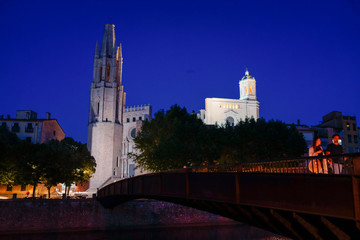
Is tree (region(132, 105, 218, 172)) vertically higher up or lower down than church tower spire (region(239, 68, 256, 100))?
lower down

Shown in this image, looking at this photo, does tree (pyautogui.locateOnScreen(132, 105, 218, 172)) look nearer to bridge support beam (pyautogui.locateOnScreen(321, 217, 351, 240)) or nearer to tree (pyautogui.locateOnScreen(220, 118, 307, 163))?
tree (pyautogui.locateOnScreen(220, 118, 307, 163))

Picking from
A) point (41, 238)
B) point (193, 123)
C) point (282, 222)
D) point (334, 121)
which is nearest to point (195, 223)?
point (193, 123)

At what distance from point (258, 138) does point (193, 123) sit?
8442 millimetres

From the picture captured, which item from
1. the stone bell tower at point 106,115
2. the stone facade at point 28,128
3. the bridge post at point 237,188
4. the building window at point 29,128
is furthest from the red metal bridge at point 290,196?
the stone bell tower at point 106,115

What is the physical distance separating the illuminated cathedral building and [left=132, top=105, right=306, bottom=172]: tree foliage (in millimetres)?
35922

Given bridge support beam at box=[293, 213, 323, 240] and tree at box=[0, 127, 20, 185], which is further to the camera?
tree at box=[0, 127, 20, 185]

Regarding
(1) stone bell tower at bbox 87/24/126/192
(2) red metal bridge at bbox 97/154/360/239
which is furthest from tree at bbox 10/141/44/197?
(2) red metal bridge at bbox 97/154/360/239

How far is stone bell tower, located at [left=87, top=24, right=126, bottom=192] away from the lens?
268 feet

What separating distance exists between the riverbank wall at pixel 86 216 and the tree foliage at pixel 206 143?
5557 millimetres

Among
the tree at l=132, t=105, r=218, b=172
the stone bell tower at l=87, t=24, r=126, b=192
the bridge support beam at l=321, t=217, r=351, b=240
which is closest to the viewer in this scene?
the bridge support beam at l=321, t=217, r=351, b=240

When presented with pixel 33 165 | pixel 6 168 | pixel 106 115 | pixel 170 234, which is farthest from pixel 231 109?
pixel 6 168

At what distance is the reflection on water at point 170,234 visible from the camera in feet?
109

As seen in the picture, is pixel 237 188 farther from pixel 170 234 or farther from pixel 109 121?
pixel 109 121

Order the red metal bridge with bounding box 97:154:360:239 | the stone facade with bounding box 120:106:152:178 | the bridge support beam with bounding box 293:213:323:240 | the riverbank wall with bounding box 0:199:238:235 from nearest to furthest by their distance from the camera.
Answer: the red metal bridge with bounding box 97:154:360:239 → the bridge support beam with bounding box 293:213:323:240 → the riverbank wall with bounding box 0:199:238:235 → the stone facade with bounding box 120:106:152:178
